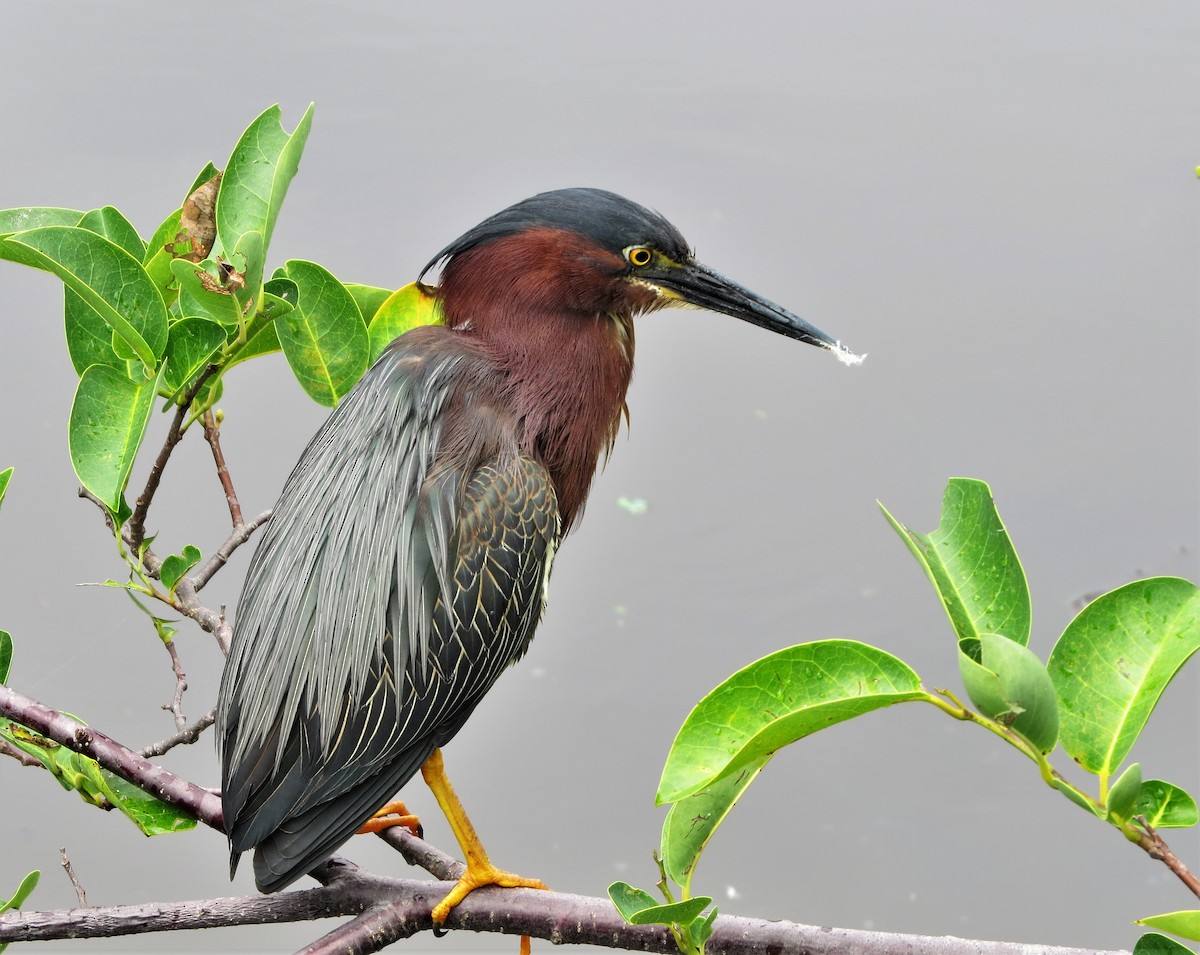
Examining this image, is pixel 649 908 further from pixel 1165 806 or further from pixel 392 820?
pixel 392 820

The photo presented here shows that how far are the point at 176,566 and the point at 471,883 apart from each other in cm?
30

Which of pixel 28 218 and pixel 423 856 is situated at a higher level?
pixel 28 218

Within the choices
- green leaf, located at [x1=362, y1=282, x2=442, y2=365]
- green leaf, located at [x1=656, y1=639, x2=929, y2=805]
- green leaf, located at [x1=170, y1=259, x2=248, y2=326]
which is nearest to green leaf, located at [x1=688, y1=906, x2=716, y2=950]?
green leaf, located at [x1=656, y1=639, x2=929, y2=805]

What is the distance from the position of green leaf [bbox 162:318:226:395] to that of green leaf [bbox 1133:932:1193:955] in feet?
1.93

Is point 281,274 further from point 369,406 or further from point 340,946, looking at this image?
point 340,946

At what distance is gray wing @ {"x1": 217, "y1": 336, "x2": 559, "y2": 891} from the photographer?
2.98ft

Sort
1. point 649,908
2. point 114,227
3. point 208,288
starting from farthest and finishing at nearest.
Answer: point 114,227 → point 208,288 → point 649,908

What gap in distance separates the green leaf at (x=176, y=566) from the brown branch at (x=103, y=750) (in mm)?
109

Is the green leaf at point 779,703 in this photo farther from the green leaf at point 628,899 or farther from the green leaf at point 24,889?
the green leaf at point 24,889

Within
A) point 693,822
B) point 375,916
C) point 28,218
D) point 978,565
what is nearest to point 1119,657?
point 978,565

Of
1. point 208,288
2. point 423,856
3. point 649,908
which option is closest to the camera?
point 649,908

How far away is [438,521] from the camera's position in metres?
0.97

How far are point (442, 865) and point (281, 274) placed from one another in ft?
1.51

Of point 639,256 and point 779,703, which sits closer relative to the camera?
point 779,703
